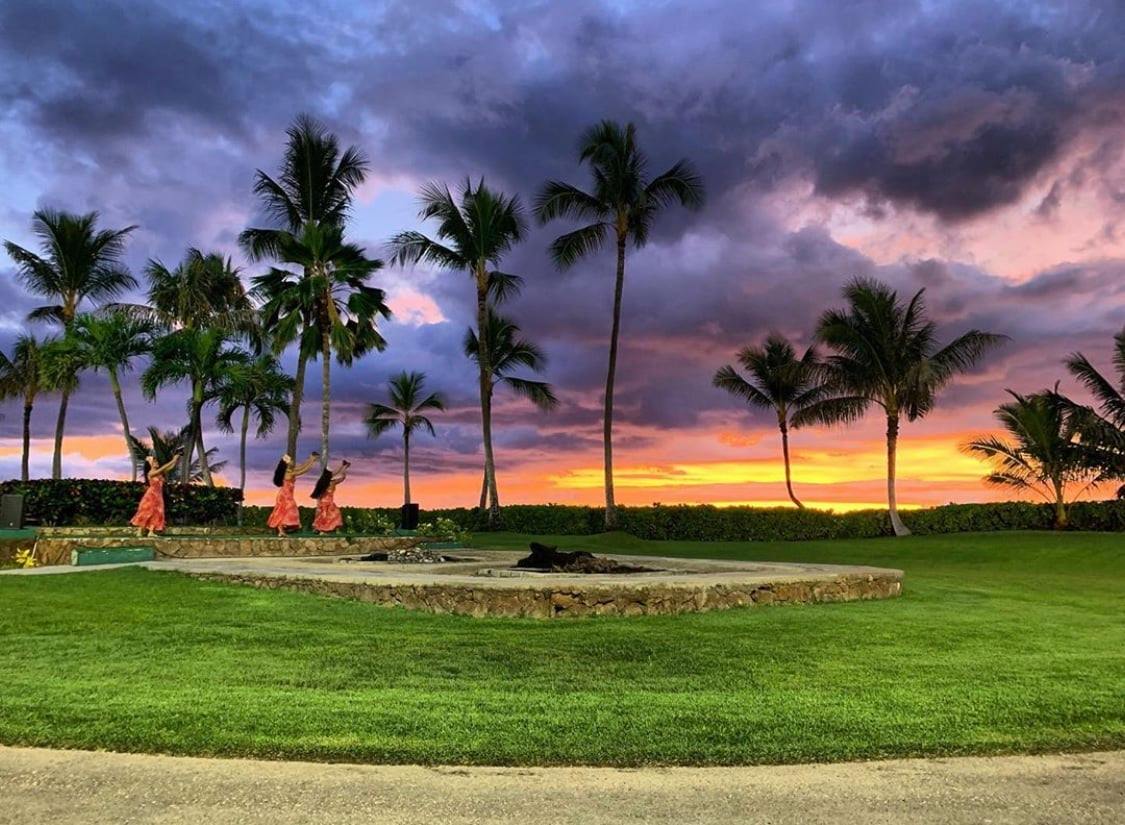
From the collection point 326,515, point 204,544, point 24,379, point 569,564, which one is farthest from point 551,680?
point 24,379

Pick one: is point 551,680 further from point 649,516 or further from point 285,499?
point 649,516

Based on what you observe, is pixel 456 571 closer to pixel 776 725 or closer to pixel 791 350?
pixel 776 725

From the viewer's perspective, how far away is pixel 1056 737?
5.20 metres

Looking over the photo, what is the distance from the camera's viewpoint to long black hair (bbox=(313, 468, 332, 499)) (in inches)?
806

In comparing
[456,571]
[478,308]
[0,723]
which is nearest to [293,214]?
[478,308]

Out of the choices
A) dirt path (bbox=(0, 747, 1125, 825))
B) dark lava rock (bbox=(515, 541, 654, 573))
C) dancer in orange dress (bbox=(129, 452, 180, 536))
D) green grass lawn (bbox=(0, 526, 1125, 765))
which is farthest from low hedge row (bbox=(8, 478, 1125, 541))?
dirt path (bbox=(0, 747, 1125, 825))

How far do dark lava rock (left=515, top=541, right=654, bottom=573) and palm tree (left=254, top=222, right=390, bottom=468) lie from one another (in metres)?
14.6

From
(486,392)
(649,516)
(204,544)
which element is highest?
(486,392)

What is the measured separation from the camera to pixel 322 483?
2067cm

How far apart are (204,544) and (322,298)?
10.7 m

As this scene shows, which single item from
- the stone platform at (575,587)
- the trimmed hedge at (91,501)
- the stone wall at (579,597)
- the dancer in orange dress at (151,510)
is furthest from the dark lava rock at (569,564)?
the trimmed hedge at (91,501)

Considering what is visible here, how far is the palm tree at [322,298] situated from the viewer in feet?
89.4

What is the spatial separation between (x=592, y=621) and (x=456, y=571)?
4508mm

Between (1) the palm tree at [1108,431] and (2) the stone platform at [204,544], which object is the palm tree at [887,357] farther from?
(2) the stone platform at [204,544]
